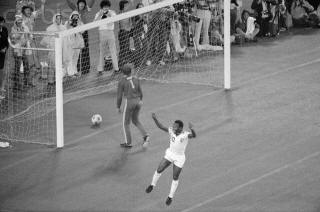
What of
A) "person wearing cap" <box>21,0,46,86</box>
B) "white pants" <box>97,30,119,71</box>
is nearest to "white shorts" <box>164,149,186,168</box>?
"person wearing cap" <box>21,0,46,86</box>

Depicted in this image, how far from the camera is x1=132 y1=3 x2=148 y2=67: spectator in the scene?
2652 centimetres

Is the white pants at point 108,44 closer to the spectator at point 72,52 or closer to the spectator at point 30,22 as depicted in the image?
the spectator at point 72,52

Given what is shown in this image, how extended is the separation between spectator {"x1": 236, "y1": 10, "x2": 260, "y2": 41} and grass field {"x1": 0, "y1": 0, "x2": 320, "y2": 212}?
373cm

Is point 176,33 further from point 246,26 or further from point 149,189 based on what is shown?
point 149,189

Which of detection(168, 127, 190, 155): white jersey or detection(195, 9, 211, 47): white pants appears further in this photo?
detection(195, 9, 211, 47): white pants

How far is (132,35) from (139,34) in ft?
0.71

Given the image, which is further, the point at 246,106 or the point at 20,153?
the point at 246,106

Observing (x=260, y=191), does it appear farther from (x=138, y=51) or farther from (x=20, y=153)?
(x=138, y=51)

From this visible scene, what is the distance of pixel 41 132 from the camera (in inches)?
869

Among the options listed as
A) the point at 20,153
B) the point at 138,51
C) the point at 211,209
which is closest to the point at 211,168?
the point at 211,209

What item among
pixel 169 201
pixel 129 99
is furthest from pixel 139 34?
pixel 169 201

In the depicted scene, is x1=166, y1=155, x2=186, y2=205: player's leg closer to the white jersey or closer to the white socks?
the white jersey

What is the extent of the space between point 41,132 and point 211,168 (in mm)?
4679

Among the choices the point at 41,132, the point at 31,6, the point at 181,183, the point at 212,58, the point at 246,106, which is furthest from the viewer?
the point at 212,58
